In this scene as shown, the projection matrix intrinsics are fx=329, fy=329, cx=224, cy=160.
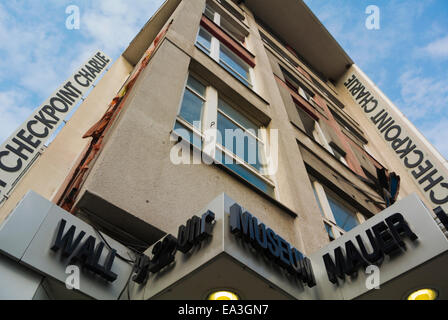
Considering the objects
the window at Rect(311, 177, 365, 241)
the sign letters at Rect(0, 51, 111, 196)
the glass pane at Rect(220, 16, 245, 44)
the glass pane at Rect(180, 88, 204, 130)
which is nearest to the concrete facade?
the window at Rect(311, 177, 365, 241)

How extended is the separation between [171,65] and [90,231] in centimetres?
420

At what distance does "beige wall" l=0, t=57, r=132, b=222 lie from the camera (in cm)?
805

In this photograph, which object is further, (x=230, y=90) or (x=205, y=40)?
(x=205, y=40)

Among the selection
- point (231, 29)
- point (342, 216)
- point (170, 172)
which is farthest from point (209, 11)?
point (170, 172)

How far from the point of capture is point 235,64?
35.5ft

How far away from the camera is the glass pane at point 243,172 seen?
6004 mm

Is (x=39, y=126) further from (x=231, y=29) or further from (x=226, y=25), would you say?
(x=231, y=29)

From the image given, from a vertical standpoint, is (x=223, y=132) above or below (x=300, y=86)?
below

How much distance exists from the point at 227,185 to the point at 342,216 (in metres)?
4.38

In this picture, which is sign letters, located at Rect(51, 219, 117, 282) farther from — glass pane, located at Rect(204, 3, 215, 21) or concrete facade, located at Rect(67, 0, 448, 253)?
glass pane, located at Rect(204, 3, 215, 21)

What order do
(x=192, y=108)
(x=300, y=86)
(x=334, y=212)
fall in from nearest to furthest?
1. (x=192, y=108)
2. (x=334, y=212)
3. (x=300, y=86)

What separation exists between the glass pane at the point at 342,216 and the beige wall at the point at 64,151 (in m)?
6.64

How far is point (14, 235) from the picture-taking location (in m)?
2.80
